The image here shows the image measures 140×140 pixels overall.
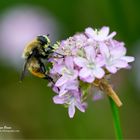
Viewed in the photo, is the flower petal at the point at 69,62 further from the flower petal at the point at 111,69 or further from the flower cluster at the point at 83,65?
the flower petal at the point at 111,69

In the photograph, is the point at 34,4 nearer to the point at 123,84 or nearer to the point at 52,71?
the point at 123,84

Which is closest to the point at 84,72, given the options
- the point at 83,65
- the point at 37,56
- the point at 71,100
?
the point at 83,65

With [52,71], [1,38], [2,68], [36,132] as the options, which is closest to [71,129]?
[36,132]

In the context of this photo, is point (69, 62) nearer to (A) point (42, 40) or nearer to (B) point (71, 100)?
(B) point (71, 100)

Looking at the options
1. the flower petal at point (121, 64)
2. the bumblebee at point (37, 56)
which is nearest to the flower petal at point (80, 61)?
the flower petal at point (121, 64)

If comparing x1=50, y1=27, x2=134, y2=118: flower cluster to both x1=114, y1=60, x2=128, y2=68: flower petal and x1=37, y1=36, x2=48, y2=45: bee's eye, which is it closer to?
x1=114, y1=60, x2=128, y2=68: flower petal

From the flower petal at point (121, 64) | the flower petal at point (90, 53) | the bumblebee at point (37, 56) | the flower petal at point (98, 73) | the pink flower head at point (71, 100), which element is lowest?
the pink flower head at point (71, 100)
